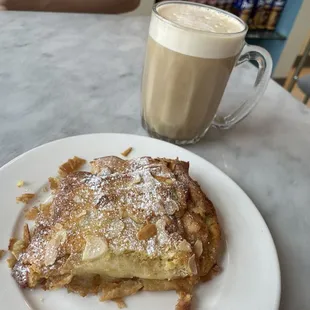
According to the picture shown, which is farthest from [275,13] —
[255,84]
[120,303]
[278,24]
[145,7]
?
[120,303]

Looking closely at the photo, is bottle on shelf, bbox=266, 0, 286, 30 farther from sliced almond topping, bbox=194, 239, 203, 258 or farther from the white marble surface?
sliced almond topping, bbox=194, 239, 203, 258

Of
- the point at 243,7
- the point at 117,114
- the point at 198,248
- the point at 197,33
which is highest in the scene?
the point at 197,33

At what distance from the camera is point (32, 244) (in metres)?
0.58

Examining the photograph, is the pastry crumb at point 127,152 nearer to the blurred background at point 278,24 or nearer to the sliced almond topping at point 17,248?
the sliced almond topping at point 17,248

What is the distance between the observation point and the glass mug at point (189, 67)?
2.67ft

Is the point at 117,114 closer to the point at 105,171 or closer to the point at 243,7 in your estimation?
the point at 105,171

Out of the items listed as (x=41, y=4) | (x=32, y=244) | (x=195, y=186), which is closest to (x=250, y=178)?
(x=195, y=186)

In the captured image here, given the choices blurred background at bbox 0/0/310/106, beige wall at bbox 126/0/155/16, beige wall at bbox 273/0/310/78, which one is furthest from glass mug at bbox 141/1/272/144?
beige wall at bbox 273/0/310/78

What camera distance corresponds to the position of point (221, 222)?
71cm

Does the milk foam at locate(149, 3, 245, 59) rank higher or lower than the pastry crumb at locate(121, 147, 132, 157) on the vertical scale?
higher

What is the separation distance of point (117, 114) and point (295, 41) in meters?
2.23

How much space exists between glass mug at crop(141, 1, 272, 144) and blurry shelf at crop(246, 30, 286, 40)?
179 centimetres

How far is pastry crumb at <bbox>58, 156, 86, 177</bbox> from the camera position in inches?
29.2

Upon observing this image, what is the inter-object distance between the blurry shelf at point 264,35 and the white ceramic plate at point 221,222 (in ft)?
6.68
